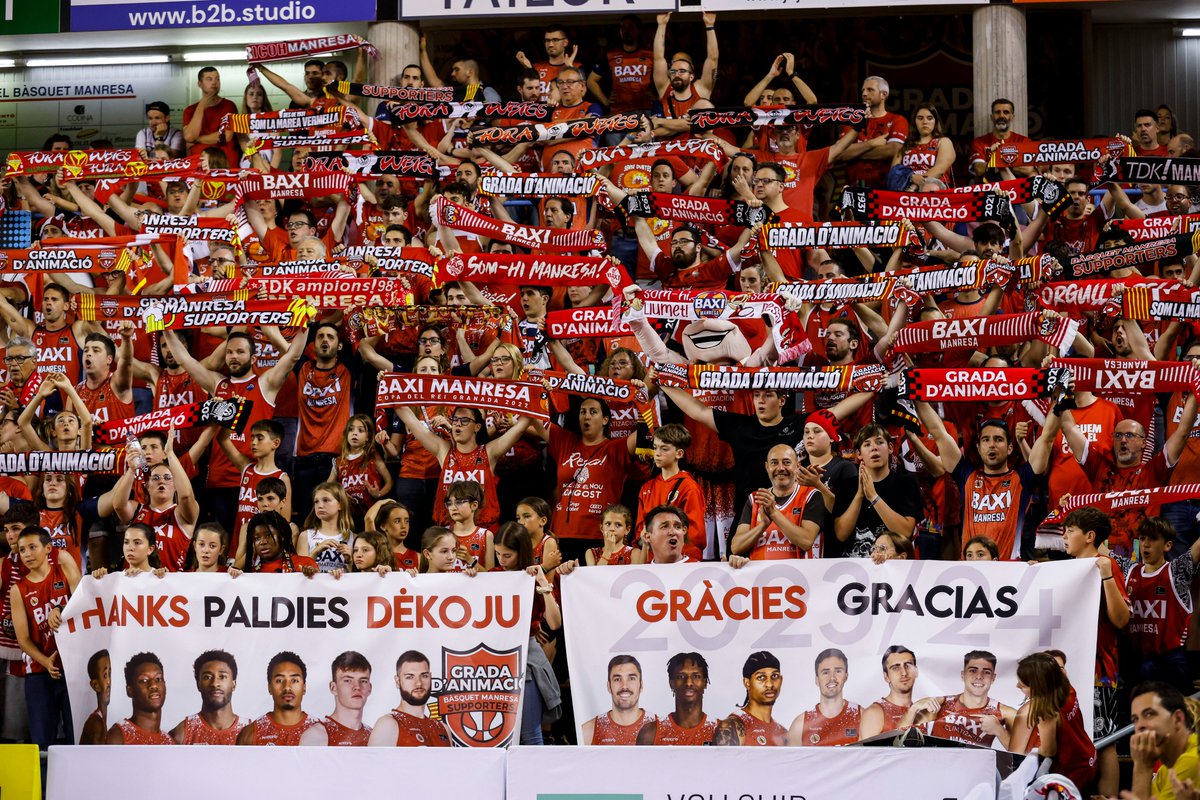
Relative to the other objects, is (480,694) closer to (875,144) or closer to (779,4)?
(875,144)

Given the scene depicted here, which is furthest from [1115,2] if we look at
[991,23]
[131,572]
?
[131,572]

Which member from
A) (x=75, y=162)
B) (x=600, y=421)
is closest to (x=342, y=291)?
(x=600, y=421)

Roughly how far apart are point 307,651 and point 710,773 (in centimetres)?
246

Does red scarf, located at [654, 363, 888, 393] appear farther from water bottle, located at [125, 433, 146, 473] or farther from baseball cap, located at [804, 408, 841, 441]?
water bottle, located at [125, 433, 146, 473]

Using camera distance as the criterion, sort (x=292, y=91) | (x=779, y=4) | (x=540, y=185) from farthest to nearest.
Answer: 1. (x=779, y=4)
2. (x=292, y=91)
3. (x=540, y=185)

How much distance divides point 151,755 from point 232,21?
11149mm

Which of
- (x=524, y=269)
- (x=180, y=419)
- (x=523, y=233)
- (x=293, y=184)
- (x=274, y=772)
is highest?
(x=293, y=184)

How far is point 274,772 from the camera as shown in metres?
9.27

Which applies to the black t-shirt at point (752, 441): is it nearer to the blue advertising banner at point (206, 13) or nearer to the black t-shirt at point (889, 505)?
the black t-shirt at point (889, 505)

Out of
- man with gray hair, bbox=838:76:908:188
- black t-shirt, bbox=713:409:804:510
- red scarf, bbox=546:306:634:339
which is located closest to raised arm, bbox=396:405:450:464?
red scarf, bbox=546:306:634:339

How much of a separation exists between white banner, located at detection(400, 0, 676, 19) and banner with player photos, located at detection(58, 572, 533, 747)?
9.57 metres

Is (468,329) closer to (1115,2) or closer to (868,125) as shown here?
(868,125)

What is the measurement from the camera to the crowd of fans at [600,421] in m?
10.5

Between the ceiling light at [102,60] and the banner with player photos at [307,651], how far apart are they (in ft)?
40.6
